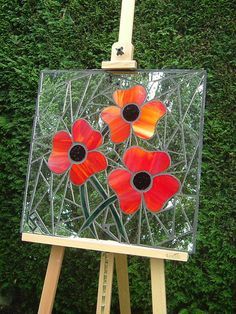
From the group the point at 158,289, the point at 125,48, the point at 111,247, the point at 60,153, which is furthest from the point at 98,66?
the point at 158,289

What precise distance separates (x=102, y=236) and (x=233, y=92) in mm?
1224

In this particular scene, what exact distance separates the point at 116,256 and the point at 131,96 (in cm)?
70

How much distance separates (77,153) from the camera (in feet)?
6.23

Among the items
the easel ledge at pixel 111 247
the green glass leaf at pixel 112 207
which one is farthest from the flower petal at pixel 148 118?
the easel ledge at pixel 111 247

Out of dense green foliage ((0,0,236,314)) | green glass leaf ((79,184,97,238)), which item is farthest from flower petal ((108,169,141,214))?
dense green foliage ((0,0,236,314))

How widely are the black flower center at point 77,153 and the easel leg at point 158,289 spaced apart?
0.54 m

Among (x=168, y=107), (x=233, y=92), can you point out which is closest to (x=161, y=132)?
(x=168, y=107)

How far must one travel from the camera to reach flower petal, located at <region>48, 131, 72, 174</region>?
1918mm

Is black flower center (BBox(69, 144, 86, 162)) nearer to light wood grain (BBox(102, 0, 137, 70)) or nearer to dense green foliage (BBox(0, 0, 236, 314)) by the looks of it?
light wood grain (BBox(102, 0, 137, 70))

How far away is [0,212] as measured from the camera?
9.32 feet

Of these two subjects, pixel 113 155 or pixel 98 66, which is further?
pixel 98 66

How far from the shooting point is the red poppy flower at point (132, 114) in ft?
5.93

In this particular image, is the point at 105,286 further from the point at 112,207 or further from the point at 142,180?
the point at 142,180

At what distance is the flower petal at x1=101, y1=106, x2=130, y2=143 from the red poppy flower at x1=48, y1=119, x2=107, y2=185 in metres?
0.07
